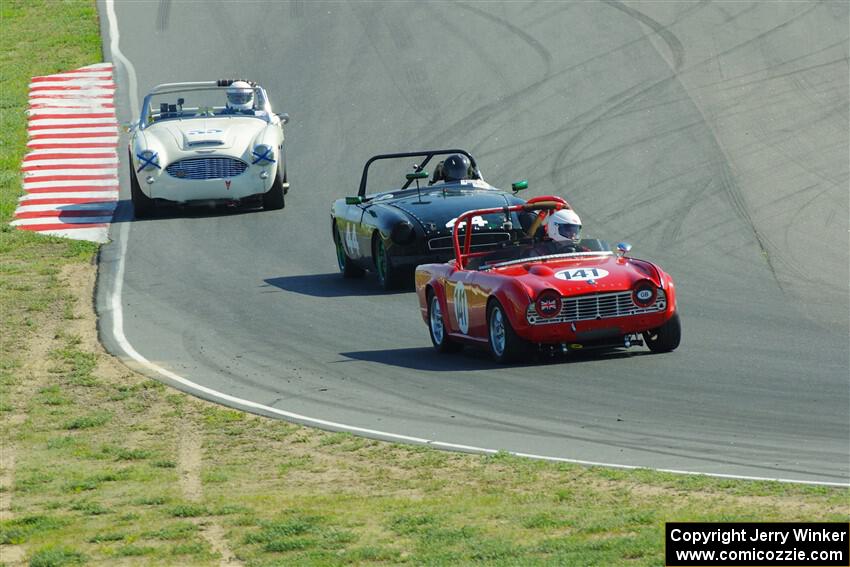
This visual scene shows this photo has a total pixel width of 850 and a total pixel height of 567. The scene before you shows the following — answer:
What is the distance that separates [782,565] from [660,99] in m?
18.7

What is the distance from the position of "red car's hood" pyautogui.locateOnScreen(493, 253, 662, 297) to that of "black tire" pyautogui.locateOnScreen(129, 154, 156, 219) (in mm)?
9372

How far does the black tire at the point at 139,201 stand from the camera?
21.3 meters

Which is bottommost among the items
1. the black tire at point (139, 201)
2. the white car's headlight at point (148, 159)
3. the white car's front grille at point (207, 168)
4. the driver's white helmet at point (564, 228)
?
the driver's white helmet at point (564, 228)

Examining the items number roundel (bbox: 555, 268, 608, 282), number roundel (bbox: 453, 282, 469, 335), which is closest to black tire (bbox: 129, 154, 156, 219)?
number roundel (bbox: 453, 282, 469, 335)

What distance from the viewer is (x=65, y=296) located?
17.0 m

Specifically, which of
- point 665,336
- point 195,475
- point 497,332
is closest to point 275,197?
point 497,332

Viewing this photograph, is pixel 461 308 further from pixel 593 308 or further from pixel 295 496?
pixel 295 496

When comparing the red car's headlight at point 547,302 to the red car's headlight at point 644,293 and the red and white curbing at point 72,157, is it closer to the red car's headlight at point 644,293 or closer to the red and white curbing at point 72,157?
the red car's headlight at point 644,293

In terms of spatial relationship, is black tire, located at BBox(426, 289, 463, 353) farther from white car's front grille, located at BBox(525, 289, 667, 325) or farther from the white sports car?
the white sports car

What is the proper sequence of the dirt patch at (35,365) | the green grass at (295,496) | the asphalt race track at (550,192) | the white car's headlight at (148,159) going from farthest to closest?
the white car's headlight at (148,159) → the asphalt race track at (550,192) → the dirt patch at (35,365) → the green grass at (295,496)

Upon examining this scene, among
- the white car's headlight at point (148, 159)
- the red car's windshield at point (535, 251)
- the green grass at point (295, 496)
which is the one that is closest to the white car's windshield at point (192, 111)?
the white car's headlight at point (148, 159)

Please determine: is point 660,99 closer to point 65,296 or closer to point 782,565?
point 65,296

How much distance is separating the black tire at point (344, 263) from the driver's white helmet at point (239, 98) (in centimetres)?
467

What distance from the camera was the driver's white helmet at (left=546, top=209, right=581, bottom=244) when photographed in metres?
13.6
